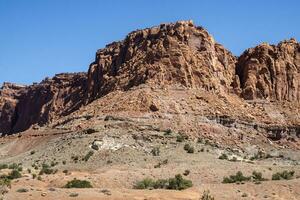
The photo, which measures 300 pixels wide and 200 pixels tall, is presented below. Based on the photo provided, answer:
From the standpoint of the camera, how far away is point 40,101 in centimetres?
13438

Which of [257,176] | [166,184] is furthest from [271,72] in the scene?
[166,184]

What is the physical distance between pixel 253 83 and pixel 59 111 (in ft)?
130

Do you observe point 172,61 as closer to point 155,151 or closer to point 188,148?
point 188,148

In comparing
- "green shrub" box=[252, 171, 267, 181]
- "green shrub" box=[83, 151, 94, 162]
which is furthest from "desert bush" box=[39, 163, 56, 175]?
"green shrub" box=[252, 171, 267, 181]

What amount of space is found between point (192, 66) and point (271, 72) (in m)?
13.5

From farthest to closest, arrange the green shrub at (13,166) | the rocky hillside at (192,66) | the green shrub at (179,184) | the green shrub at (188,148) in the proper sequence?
1. the rocky hillside at (192,66)
2. the green shrub at (188,148)
3. the green shrub at (13,166)
4. the green shrub at (179,184)

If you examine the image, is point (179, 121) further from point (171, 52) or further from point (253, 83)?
point (253, 83)

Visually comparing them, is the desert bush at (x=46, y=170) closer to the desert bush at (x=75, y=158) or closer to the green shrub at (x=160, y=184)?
the desert bush at (x=75, y=158)

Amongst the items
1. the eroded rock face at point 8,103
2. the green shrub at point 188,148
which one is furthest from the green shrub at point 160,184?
the eroded rock face at point 8,103

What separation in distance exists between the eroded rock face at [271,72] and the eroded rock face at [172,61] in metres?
2.41

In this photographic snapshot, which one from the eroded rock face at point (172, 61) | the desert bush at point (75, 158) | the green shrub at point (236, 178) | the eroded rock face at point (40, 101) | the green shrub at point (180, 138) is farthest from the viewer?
the eroded rock face at point (40, 101)

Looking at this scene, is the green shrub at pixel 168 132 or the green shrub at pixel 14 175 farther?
the green shrub at pixel 168 132

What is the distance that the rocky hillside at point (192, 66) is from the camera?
79938 millimetres

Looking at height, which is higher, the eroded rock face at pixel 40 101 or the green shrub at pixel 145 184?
the eroded rock face at pixel 40 101
